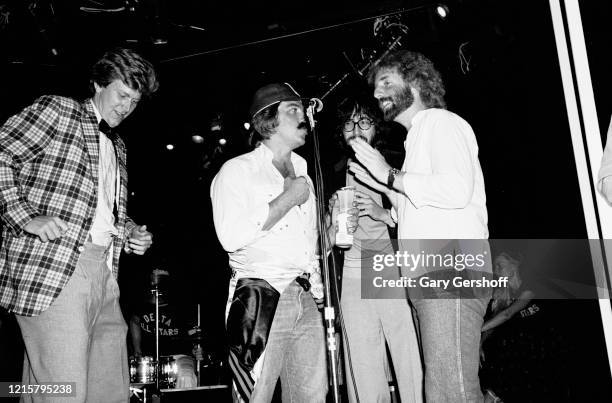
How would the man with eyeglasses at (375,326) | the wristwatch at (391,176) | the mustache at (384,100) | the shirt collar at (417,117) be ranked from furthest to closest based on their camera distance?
the man with eyeglasses at (375,326) < the mustache at (384,100) < the shirt collar at (417,117) < the wristwatch at (391,176)

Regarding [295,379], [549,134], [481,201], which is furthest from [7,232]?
[549,134]

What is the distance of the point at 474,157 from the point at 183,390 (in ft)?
14.7

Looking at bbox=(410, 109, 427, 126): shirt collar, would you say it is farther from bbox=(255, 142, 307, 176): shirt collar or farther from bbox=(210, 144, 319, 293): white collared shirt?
bbox=(255, 142, 307, 176): shirt collar

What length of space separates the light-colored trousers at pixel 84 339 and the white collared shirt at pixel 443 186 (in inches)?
59.1

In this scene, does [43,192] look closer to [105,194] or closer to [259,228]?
[105,194]

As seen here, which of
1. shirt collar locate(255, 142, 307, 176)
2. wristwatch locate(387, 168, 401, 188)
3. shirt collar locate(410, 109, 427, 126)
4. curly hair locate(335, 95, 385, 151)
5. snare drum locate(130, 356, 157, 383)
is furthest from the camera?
snare drum locate(130, 356, 157, 383)

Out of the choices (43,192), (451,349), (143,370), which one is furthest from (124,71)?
(143,370)

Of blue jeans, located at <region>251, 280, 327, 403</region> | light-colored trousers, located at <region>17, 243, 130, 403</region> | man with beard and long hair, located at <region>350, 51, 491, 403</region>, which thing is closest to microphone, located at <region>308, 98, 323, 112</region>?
man with beard and long hair, located at <region>350, 51, 491, 403</region>

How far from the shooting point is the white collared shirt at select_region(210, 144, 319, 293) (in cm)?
256

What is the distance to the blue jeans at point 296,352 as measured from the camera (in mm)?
2492

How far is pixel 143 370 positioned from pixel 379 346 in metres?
4.19

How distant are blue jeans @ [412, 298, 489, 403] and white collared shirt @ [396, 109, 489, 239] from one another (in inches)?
12.1

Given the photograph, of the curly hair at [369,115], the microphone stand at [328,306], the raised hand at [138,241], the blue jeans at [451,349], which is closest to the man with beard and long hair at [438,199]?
the blue jeans at [451,349]

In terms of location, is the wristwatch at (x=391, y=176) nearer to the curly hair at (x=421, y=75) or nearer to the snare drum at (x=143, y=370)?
the curly hair at (x=421, y=75)
